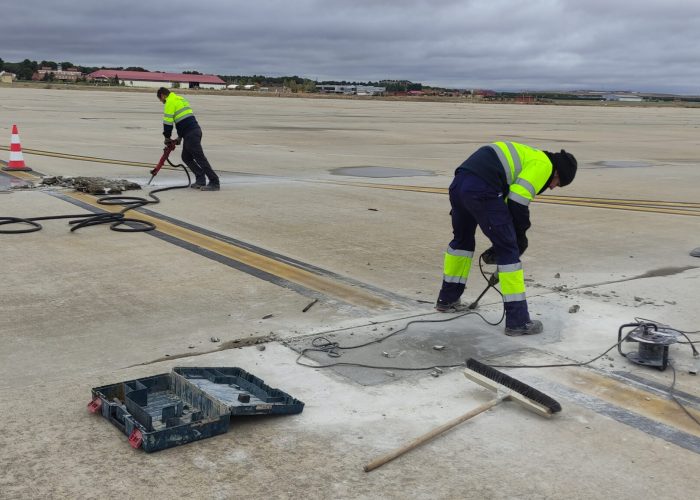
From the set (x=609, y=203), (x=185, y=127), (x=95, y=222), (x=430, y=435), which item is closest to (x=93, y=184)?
(x=185, y=127)

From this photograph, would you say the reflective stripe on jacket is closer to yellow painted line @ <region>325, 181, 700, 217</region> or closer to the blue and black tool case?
the blue and black tool case

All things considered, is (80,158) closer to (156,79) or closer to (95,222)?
(95,222)

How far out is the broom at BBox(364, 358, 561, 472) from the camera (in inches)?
142

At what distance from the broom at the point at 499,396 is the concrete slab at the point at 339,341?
0.06m

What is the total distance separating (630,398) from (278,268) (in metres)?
3.58

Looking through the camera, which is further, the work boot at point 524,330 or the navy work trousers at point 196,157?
the navy work trousers at point 196,157

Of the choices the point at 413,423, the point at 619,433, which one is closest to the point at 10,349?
the point at 413,423

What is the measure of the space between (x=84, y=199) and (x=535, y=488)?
8.60 meters

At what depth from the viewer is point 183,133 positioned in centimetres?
1187

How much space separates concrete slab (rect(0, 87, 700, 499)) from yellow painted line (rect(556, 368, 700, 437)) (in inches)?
0.6

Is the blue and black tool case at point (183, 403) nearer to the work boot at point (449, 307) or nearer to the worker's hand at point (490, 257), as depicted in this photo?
the work boot at point (449, 307)

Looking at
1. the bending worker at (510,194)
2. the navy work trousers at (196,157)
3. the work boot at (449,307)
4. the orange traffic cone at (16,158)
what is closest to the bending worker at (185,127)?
the navy work trousers at (196,157)

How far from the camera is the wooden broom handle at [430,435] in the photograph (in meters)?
3.30

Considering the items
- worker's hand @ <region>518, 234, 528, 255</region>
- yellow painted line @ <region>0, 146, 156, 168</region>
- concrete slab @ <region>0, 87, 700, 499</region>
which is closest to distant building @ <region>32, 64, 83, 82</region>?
yellow painted line @ <region>0, 146, 156, 168</region>
